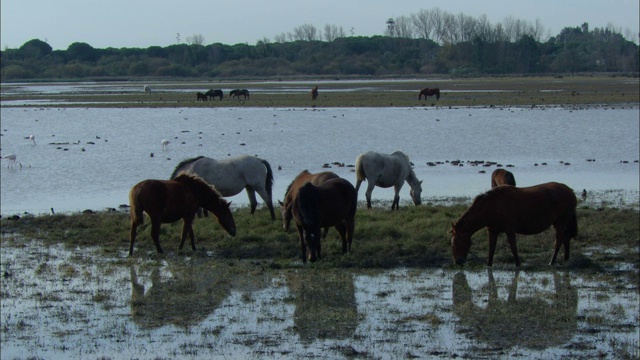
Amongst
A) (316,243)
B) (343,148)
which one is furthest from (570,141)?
(316,243)

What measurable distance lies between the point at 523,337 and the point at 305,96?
51587 mm

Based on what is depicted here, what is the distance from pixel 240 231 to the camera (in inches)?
563

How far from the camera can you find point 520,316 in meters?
Answer: 9.47

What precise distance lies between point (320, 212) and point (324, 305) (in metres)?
2.18

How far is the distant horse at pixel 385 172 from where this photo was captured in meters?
16.8

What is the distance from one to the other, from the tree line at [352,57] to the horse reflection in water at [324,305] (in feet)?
330

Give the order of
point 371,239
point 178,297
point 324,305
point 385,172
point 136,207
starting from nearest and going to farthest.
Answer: point 324,305, point 178,297, point 136,207, point 371,239, point 385,172

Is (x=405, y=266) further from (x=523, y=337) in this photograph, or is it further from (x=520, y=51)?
(x=520, y=51)

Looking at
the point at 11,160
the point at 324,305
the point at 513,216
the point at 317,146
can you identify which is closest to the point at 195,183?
the point at 324,305

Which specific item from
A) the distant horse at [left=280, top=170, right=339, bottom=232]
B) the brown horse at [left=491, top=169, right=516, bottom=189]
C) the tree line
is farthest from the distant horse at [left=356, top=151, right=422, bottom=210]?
the tree line

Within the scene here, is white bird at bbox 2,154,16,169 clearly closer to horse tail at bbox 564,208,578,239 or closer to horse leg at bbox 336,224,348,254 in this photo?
horse leg at bbox 336,224,348,254

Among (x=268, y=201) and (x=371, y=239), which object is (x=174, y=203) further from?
(x=371, y=239)

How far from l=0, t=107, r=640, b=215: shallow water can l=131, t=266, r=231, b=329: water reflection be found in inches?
279

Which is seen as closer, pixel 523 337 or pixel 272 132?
pixel 523 337
